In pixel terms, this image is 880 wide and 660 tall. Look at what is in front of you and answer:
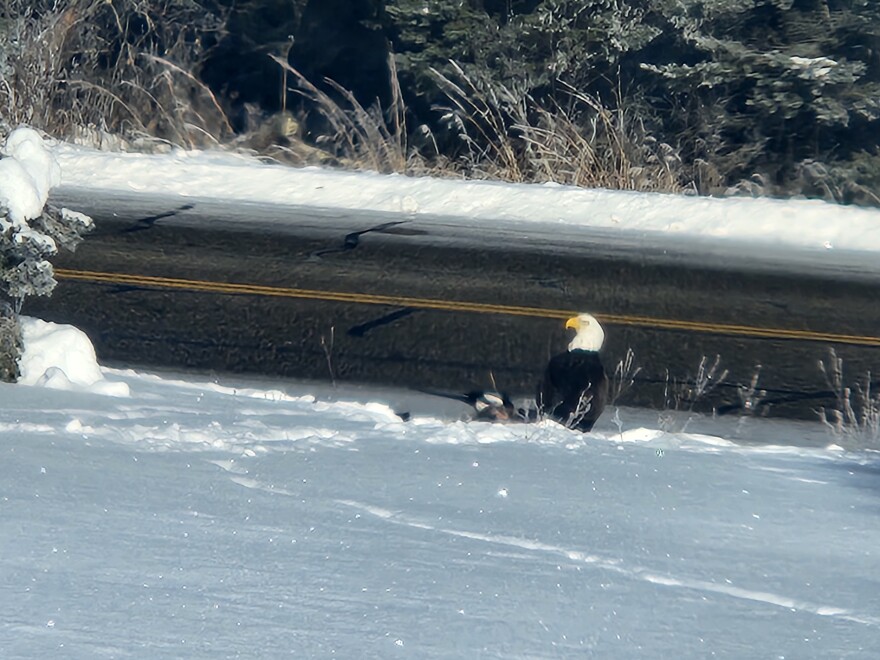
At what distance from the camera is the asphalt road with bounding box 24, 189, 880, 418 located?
8758 mm

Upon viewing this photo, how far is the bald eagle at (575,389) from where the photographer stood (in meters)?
6.90

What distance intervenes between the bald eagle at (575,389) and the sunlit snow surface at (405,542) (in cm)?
96

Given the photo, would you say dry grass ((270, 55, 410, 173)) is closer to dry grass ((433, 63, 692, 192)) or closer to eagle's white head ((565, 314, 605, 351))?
dry grass ((433, 63, 692, 192))

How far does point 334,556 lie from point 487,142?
13.1 meters

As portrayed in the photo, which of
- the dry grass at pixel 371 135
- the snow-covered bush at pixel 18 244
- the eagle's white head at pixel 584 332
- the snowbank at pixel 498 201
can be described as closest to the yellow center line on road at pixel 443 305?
the eagle's white head at pixel 584 332

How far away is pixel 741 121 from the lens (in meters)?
15.7

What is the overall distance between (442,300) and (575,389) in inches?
130

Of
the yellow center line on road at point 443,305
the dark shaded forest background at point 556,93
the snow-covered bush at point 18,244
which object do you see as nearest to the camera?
the snow-covered bush at point 18,244

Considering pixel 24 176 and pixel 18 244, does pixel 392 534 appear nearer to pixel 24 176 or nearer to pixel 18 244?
pixel 18 244

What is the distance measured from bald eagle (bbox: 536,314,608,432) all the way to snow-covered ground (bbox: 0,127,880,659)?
327mm

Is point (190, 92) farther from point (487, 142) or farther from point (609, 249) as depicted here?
point (609, 249)

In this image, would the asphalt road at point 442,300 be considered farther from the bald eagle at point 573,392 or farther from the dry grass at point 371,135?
the dry grass at point 371,135

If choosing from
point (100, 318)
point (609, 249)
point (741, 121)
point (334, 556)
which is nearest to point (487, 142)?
point (741, 121)

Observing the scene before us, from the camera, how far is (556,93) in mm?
16328
